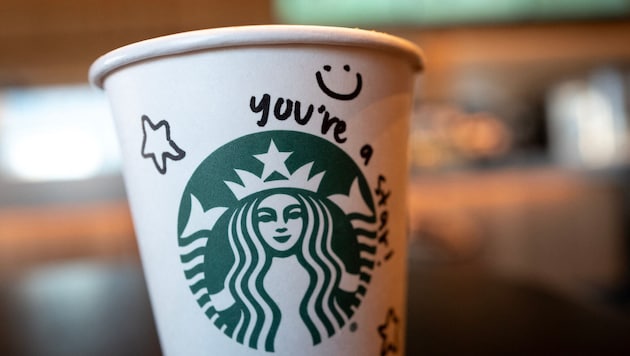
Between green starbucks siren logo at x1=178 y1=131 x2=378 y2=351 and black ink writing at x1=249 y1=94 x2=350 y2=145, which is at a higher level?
black ink writing at x1=249 y1=94 x2=350 y2=145

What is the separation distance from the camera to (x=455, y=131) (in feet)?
7.44

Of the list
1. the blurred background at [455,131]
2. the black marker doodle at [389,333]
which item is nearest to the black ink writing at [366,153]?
the black marker doodle at [389,333]

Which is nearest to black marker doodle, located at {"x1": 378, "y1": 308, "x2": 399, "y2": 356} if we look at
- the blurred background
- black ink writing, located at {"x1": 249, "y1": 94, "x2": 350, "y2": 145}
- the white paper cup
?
the white paper cup

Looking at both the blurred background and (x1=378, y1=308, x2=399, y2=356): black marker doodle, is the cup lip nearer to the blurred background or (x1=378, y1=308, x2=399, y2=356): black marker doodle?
(x1=378, y1=308, x2=399, y2=356): black marker doodle

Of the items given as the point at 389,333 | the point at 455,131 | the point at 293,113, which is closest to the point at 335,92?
the point at 293,113

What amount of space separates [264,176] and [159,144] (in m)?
0.07

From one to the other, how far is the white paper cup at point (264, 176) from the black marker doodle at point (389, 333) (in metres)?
0.01

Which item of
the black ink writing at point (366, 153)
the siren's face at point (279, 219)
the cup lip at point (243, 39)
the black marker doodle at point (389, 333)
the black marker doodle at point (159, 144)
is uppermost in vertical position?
the cup lip at point (243, 39)

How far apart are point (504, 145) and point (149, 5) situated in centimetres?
162

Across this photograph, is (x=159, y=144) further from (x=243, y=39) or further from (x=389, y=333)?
(x=389, y=333)

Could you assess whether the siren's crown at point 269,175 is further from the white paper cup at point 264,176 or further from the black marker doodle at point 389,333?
the black marker doodle at point 389,333

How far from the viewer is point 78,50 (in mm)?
2385

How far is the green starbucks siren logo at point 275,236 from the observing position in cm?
31

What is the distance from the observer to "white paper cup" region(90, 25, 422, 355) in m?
0.31
